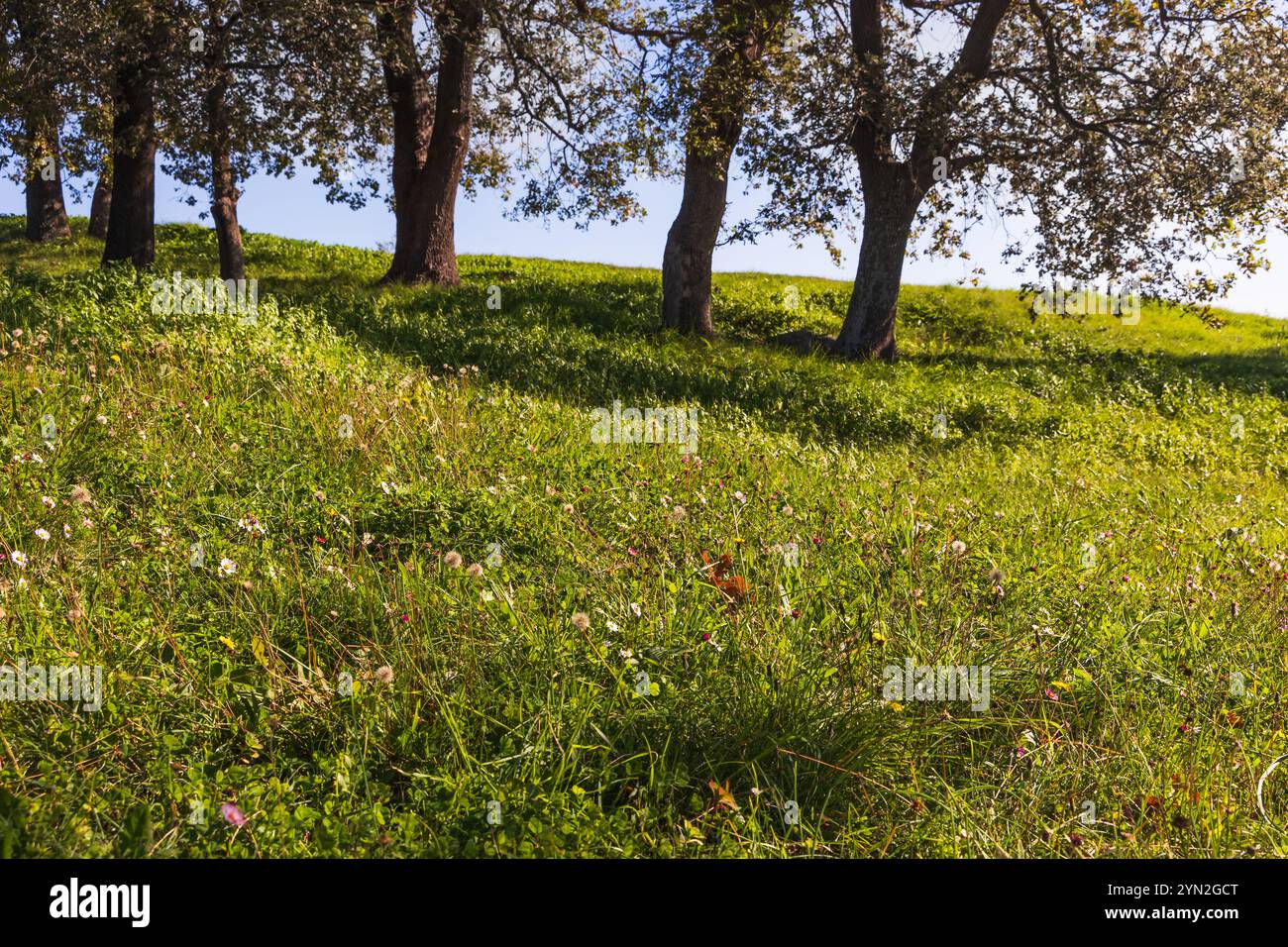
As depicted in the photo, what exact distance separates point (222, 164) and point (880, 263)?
12.0 meters

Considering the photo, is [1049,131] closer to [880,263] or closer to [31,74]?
[880,263]

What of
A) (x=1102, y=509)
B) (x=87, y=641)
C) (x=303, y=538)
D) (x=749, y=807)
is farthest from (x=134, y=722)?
(x=1102, y=509)

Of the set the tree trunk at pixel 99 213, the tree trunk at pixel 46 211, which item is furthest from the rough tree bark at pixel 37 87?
the tree trunk at pixel 99 213

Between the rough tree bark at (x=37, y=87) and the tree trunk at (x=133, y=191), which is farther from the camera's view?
the tree trunk at (x=133, y=191)

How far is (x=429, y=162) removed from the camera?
62.6 ft

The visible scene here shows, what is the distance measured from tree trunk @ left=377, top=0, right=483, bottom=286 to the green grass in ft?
31.5

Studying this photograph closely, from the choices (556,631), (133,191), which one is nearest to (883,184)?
(133,191)

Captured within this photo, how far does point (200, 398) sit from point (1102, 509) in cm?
806

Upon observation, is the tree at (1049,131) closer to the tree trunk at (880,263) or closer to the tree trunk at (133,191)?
the tree trunk at (880,263)

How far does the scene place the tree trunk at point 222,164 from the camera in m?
14.5

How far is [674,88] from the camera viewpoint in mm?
15227

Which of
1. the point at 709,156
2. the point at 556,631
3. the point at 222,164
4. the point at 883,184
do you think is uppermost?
the point at 709,156

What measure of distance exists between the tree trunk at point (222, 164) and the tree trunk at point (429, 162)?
3.15 meters

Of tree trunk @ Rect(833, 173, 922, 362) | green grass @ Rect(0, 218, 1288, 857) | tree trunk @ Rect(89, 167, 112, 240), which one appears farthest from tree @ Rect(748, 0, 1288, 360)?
tree trunk @ Rect(89, 167, 112, 240)
